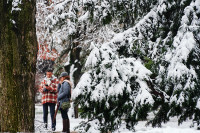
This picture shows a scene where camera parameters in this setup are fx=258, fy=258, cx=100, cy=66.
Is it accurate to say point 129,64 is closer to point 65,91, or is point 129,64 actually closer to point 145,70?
point 145,70

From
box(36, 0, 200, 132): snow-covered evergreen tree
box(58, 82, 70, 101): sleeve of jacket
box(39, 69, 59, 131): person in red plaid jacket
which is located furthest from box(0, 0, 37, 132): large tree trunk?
box(39, 69, 59, 131): person in red plaid jacket

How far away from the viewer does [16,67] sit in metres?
3.74

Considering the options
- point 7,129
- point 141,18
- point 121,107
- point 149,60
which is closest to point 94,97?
point 121,107

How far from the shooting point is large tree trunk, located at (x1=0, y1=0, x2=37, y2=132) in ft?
12.2

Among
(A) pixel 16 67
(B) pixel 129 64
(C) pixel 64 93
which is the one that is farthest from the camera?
(C) pixel 64 93

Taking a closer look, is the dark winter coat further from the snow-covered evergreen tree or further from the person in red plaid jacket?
the snow-covered evergreen tree

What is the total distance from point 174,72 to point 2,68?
2.92 metres

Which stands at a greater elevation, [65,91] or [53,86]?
[53,86]

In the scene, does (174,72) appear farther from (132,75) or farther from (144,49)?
(144,49)

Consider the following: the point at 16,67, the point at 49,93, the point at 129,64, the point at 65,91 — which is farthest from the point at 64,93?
the point at 16,67

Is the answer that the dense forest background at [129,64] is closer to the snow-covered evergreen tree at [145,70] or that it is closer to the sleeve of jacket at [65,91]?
the snow-covered evergreen tree at [145,70]

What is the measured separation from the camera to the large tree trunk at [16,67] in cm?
373

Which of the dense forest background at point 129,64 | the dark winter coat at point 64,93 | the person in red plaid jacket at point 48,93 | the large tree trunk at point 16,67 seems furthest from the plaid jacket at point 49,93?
the large tree trunk at point 16,67

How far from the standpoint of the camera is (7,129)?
3.73 meters
